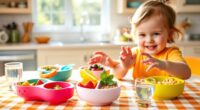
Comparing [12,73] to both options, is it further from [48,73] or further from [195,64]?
[195,64]

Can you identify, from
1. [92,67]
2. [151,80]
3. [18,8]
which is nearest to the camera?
[151,80]

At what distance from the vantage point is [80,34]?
3434 mm

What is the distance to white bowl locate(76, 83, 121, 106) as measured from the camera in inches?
39.8

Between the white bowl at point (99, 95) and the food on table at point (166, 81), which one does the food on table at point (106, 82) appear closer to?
the white bowl at point (99, 95)

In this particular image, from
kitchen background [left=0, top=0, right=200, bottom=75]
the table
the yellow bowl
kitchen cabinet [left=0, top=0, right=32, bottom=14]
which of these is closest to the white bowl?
the table

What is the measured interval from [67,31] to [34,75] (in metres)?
1.97

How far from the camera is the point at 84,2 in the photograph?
3.48m

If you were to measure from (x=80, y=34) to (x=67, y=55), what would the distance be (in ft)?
2.05

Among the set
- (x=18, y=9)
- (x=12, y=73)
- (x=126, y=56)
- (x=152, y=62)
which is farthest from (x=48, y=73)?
(x=18, y=9)

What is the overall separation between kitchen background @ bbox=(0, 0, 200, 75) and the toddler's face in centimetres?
138

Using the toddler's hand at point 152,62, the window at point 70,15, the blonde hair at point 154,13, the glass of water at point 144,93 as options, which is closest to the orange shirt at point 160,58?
the blonde hair at point 154,13

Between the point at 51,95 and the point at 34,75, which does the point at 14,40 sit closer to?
the point at 34,75

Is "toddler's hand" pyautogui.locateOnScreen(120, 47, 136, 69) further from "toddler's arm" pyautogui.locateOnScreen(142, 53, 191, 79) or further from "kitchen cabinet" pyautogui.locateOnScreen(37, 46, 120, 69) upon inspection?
"kitchen cabinet" pyautogui.locateOnScreen(37, 46, 120, 69)

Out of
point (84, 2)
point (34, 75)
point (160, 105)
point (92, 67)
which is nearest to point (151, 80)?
point (160, 105)
